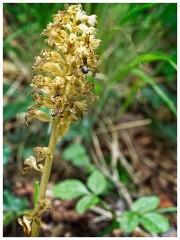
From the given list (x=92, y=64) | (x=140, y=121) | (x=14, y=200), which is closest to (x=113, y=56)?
(x=140, y=121)

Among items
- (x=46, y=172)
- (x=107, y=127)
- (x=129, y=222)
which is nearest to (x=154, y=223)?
(x=129, y=222)

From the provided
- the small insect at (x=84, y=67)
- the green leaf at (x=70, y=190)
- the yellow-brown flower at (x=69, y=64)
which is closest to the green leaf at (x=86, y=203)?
the green leaf at (x=70, y=190)

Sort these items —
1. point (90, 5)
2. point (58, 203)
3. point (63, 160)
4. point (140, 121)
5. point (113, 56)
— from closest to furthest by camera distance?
point (90, 5)
point (58, 203)
point (63, 160)
point (113, 56)
point (140, 121)

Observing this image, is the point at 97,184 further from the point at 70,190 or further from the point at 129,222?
the point at 129,222

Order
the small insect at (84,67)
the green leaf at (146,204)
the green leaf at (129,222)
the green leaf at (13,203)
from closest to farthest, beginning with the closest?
the small insect at (84,67) → the green leaf at (129,222) → the green leaf at (146,204) → the green leaf at (13,203)

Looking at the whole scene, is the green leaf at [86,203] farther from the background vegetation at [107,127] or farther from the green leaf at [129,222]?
the background vegetation at [107,127]

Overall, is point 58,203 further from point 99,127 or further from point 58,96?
point 58,96

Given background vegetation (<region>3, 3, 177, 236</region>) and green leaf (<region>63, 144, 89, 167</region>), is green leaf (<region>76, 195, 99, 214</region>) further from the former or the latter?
green leaf (<region>63, 144, 89, 167</region>)
